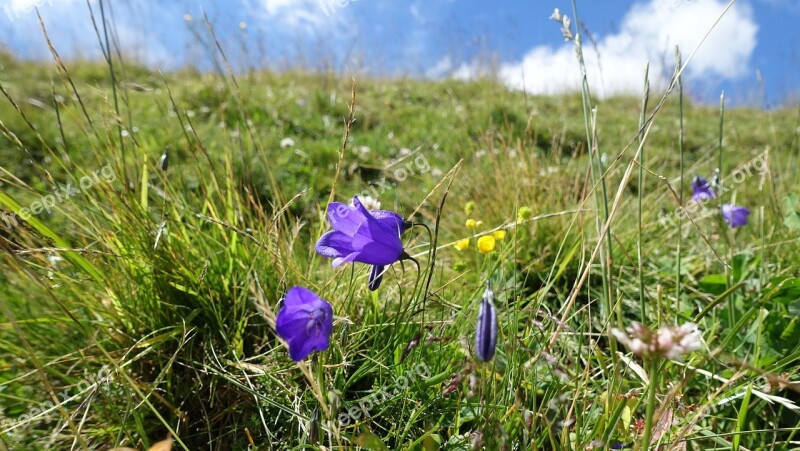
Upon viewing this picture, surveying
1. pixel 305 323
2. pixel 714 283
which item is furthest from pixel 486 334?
pixel 714 283

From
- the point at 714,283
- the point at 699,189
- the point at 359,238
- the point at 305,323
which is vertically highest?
the point at 359,238

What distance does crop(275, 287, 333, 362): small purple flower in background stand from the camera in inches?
36.2

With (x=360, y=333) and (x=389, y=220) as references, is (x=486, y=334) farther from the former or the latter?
(x=360, y=333)

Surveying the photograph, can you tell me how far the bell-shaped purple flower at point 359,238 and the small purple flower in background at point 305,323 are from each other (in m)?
0.16

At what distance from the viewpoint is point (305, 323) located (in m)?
0.94

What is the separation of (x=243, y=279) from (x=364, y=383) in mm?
591

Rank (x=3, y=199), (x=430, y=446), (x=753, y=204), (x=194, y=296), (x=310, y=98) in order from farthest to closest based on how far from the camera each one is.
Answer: (x=310, y=98)
(x=753, y=204)
(x=194, y=296)
(x=3, y=199)
(x=430, y=446)

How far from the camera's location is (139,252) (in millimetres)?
1677

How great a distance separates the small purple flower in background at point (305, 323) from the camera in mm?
919

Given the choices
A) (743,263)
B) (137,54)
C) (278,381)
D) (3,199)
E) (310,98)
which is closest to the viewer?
(278,381)

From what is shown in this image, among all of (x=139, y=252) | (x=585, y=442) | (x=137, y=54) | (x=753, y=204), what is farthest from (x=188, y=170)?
(x=137, y=54)

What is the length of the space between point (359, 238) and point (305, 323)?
0.77ft

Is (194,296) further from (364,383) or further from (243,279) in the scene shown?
(364,383)

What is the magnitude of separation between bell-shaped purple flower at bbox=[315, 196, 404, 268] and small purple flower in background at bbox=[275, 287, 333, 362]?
156mm
